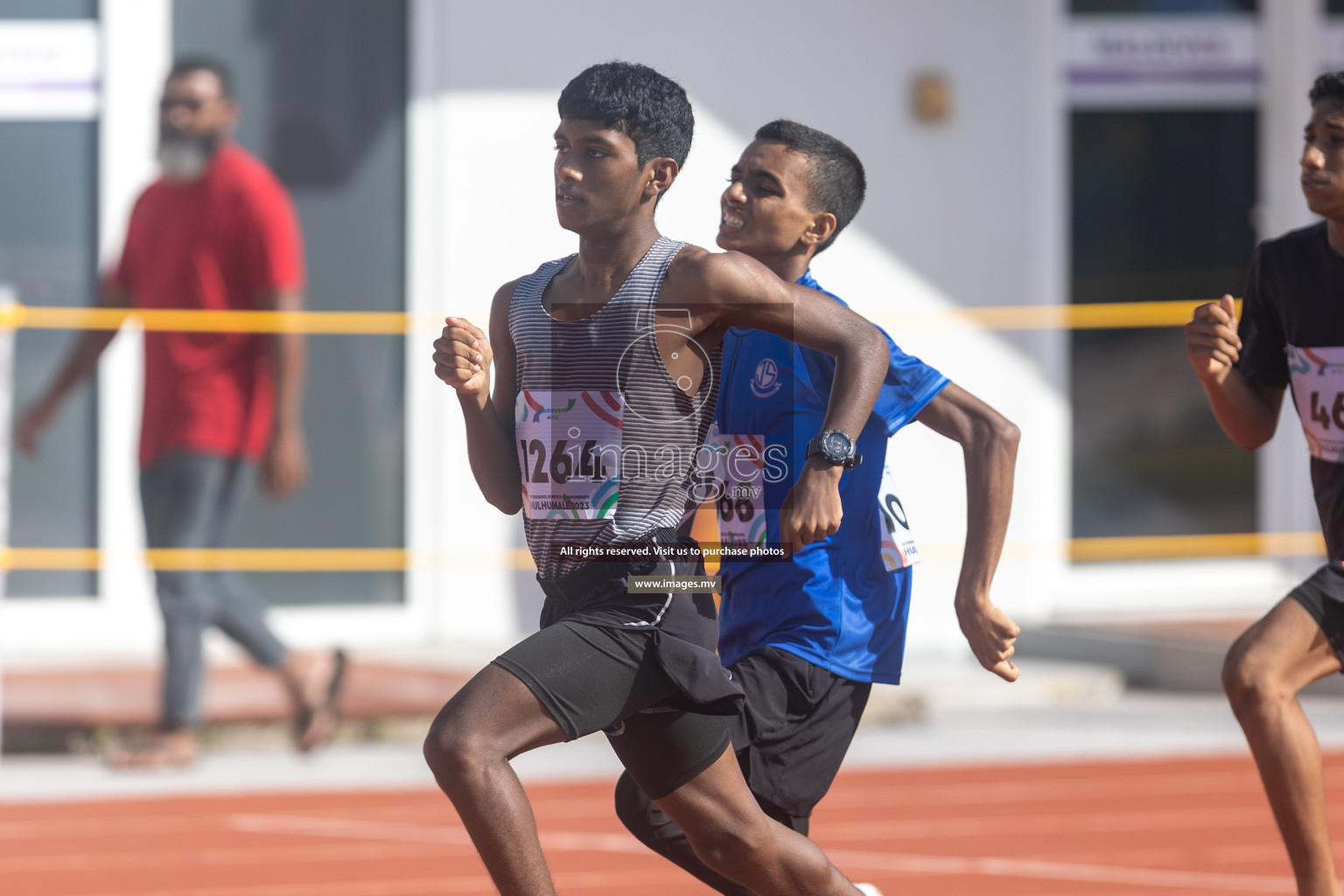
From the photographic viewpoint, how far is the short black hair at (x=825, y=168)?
11.2 feet

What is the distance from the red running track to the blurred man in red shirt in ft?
1.78

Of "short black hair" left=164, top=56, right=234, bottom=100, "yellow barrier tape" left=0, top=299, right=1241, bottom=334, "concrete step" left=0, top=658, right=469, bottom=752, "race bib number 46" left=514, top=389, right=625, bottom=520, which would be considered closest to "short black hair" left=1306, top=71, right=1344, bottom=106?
"race bib number 46" left=514, top=389, right=625, bottom=520

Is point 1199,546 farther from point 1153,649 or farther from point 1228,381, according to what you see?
point 1228,381

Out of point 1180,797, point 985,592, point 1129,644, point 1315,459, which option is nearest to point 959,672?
point 1129,644

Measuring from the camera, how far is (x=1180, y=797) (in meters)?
6.36

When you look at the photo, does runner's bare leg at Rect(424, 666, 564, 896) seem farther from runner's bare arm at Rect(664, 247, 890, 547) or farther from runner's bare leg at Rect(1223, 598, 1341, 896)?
runner's bare leg at Rect(1223, 598, 1341, 896)

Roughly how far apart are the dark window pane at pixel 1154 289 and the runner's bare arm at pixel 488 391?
22.3 ft

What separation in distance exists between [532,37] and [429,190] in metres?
A: 0.86

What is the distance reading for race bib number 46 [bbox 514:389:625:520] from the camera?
286 cm

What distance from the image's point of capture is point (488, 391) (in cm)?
294

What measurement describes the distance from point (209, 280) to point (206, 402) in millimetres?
533

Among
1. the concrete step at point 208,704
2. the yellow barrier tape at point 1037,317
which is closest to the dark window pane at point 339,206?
the concrete step at point 208,704

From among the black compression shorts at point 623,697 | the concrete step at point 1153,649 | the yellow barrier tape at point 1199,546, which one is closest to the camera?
the black compression shorts at point 623,697

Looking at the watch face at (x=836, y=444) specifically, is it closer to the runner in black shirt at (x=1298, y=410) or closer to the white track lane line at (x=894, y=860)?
the runner in black shirt at (x=1298, y=410)
